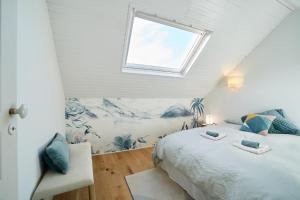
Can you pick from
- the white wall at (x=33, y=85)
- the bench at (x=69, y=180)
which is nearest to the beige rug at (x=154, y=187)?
the bench at (x=69, y=180)

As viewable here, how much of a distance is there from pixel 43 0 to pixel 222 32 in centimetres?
230

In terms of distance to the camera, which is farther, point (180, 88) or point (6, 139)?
point (180, 88)

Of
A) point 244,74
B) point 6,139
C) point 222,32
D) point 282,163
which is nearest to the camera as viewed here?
point 6,139

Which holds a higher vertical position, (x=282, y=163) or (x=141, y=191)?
(x=282, y=163)

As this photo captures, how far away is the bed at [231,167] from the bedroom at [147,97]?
10 mm

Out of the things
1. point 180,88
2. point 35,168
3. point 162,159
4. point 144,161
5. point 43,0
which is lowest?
point 144,161

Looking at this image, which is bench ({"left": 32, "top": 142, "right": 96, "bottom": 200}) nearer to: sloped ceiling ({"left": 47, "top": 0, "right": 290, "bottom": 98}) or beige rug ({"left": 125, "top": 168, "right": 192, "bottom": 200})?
beige rug ({"left": 125, "top": 168, "right": 192, "bottom": 200})

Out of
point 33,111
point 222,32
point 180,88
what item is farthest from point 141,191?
point 222,32

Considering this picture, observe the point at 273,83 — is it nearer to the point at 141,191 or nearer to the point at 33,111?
the point at 141,191

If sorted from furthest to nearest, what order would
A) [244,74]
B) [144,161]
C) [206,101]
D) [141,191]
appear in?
[206,101]
[244,74]
[144,161]
[141,191]

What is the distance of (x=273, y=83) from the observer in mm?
2756

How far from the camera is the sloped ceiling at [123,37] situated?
5.53 ft

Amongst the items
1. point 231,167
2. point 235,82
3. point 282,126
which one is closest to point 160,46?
point 235,82

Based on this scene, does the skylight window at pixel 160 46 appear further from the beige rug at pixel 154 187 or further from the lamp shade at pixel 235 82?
the beige rug at pixel 154 187
